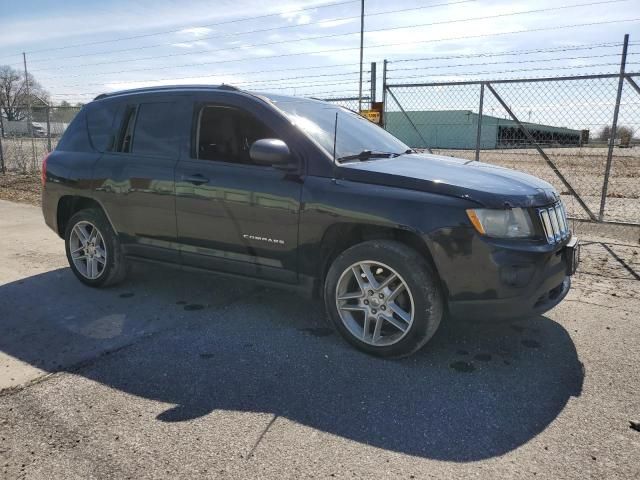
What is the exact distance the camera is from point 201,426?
2691mm

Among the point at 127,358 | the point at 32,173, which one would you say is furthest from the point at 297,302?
the point at 32,173

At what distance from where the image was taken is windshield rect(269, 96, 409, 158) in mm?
3812

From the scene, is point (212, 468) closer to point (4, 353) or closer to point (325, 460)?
point (325, 460)

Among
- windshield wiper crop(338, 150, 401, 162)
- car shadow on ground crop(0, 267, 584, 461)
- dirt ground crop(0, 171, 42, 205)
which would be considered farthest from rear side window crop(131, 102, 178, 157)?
dirt ground crop(0, 171, 42, 205)

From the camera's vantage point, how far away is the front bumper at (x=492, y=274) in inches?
121

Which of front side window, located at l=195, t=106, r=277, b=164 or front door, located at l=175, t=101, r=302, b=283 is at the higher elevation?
front side window, located at l=195, t=106, r=277, b=164

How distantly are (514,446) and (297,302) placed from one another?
7.87ft

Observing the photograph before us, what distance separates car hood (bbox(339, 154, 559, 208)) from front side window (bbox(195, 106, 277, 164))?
0.84 metres

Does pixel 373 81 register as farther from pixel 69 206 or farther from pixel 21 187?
pixel 21 187

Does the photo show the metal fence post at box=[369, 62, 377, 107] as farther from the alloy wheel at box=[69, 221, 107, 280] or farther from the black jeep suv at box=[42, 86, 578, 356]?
the alloy wheel at box=[69, 221, 107, 280]

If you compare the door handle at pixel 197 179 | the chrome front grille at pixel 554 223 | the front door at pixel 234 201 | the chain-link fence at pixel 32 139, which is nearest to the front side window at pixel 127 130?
the front door at pixel 234 201

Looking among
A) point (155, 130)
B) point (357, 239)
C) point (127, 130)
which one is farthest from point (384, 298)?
point (127, 130)

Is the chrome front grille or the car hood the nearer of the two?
the car hood

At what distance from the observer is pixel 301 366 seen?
133 inches
